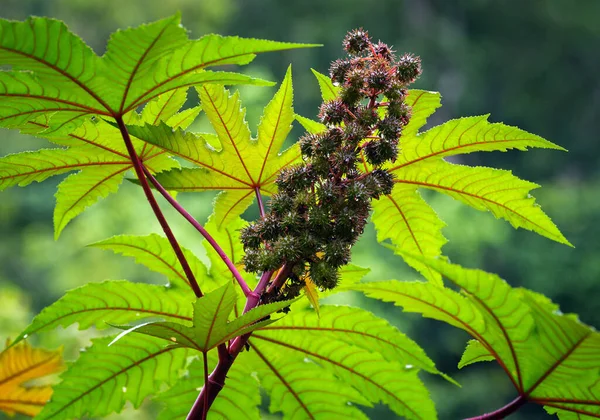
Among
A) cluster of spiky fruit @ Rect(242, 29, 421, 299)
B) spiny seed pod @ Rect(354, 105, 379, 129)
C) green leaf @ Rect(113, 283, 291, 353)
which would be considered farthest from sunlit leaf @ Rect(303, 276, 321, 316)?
spiny seed pod @ Rect(354, 105, 379, 129)

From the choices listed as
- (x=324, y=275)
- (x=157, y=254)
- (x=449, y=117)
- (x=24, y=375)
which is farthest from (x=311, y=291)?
(x=449, y=117)

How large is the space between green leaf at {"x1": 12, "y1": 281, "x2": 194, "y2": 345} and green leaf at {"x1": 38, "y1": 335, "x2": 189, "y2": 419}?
0.13 ft

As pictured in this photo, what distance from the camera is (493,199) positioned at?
3.66 feet

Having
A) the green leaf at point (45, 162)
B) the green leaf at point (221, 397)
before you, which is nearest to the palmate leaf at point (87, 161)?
the green leaf at point (45, 162)

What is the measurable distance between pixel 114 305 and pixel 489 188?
63 cm

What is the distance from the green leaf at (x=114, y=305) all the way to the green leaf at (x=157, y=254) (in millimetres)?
67

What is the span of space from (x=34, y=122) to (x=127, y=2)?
66.4 ft

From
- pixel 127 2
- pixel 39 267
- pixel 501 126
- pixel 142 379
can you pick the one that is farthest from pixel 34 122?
pixel 127 2

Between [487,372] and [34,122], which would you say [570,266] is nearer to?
[487,372]

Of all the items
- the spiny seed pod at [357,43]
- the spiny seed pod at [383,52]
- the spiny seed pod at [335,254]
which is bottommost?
the spiny seed pod at [335,254]

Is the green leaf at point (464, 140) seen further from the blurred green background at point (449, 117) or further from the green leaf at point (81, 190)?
the blurred green background at point (449, 117)

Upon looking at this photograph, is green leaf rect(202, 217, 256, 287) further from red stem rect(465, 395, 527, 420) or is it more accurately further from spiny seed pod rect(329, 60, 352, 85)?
red stem rect(465, 395, 527, 420)

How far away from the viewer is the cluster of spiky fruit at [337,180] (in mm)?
924

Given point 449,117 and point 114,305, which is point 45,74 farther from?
point 449,117
